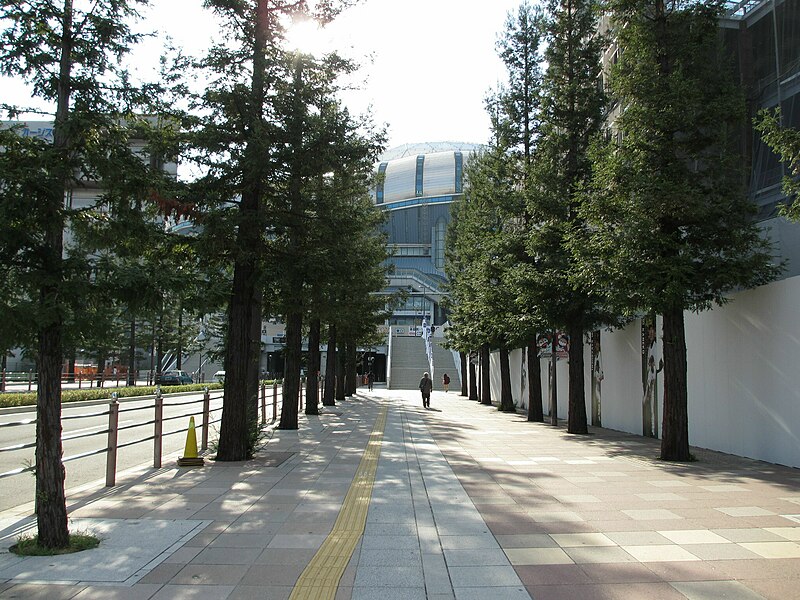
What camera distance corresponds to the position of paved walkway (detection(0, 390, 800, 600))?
516 cm

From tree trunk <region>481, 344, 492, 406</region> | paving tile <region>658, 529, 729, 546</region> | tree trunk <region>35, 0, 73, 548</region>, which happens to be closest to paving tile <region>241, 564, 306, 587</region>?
tree trunk <region>35, 0, 73, 548</region>

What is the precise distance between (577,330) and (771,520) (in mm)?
11305

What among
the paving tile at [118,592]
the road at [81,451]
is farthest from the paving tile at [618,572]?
the road at [81,451]

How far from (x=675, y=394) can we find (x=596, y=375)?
27.5ft

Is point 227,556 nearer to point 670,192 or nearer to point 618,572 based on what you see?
point 618,572

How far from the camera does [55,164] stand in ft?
18.9

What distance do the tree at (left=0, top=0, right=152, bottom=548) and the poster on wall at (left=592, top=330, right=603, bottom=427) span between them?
1703cm

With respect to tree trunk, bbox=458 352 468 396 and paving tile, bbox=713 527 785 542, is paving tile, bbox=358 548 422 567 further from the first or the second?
tree trunk, bbox=458 352 468 396

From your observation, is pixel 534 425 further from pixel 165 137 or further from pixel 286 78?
pixel 165 137

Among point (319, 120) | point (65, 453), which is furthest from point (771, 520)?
point (65, 453)

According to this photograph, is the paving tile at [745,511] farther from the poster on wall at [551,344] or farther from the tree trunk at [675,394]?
the poster on wall at [551,344]

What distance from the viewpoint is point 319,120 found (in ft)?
39.4

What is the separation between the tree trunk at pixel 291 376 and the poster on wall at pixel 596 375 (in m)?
9.10

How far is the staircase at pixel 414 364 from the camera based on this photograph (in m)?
56.6
